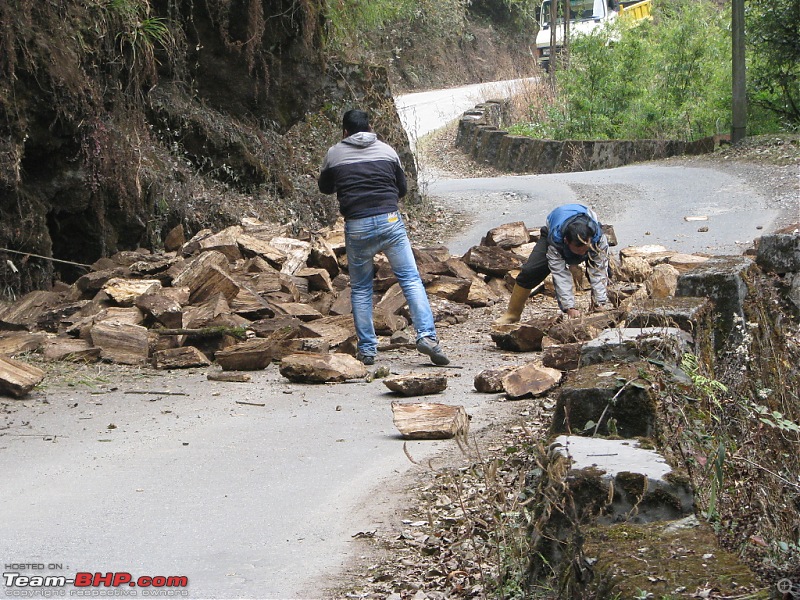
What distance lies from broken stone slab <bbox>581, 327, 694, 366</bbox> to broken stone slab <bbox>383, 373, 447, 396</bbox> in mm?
2296

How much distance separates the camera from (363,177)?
8547mm

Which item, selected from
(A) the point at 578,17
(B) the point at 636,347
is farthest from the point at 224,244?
(A) the point at 578,17

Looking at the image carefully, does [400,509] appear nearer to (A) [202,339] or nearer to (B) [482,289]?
(A) [202,339]

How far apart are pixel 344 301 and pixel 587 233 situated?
113 inches

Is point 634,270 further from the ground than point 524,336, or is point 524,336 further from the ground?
point 524,336

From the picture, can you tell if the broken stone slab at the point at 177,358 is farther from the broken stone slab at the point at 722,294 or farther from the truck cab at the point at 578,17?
the truck cab at the point at 578,17

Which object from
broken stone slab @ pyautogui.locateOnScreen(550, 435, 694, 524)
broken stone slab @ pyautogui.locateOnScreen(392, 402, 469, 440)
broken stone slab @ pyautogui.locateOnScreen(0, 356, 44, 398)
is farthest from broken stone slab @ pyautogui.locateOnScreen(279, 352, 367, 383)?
broken stone slab @ pyautogui.locateOnScreen(550, 435, 694, 524)

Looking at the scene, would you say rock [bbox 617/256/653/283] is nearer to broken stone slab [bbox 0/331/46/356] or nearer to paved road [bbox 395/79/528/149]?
broken stone slab [bbox 0/331/46/356]

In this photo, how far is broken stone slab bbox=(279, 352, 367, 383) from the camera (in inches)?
309

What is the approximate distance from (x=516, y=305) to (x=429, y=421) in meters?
3.87

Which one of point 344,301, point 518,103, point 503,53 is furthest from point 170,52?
point 503,53

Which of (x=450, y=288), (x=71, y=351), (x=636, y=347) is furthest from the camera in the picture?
(x=450, y=288)

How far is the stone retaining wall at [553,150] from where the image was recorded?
25.2m

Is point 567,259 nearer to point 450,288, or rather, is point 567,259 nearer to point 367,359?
point 367,359
